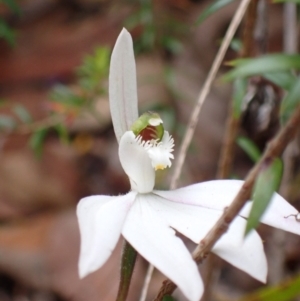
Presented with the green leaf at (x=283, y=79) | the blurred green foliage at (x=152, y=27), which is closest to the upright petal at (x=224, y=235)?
the green leaf at (x=283, y=79)

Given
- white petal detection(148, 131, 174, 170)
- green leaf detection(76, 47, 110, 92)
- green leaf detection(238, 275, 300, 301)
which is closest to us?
green leaf detection(238, 275, 300, 301)

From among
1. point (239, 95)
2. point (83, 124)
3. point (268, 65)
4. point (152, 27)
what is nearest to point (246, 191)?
point (268, 65)

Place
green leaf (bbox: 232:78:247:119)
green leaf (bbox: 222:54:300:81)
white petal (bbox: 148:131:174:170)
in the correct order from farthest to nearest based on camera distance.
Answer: green leaf (bbox: 232:78:247:119), white petal (bbox: 148:131:174:170), green leaf (bbox: 222:54:300:81)

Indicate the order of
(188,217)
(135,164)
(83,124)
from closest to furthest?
1. (188,217)
2. (135,164)
3. (83,124)

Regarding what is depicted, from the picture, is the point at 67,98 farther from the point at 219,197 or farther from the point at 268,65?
the point at 268,65

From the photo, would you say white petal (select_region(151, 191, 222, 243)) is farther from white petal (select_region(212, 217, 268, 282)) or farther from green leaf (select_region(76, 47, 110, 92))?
green leaf (select_region(76, 47, 110, 92))

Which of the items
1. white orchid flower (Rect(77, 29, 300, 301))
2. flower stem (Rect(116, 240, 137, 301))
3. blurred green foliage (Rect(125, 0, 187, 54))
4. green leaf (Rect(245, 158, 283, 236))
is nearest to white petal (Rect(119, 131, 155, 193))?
white orchid flower (Rect(77, 29, 300, 301))
